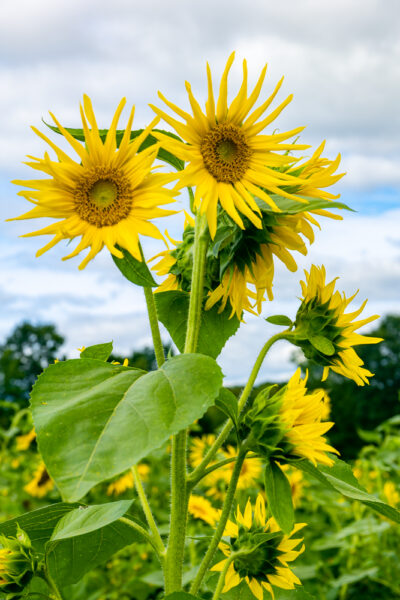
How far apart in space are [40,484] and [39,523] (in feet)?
9.63

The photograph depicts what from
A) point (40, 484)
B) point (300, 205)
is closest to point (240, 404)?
point (300, 205)

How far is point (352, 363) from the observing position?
1180mm

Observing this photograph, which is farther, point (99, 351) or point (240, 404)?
point (99, 351)

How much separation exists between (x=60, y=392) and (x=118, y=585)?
2307mm

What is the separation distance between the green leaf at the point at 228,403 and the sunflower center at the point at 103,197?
296mm

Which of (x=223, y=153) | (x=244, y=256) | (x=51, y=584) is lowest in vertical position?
(x=51, y=584)

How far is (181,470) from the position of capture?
41.6 inches

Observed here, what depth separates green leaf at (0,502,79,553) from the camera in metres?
1.13

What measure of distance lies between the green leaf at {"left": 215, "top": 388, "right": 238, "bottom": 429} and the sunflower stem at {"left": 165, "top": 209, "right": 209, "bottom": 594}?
0.26 ft

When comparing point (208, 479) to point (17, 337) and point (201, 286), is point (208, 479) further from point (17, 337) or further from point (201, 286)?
point (17, 337)

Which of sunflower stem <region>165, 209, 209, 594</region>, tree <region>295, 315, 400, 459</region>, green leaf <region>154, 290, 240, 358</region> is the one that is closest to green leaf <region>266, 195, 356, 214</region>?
sunflower stem <region>165, 209, 209, 594</region>

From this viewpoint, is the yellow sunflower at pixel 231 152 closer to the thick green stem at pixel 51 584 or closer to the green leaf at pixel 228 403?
the green leaf at pixel 228 403

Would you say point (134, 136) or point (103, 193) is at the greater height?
point (134, 136)

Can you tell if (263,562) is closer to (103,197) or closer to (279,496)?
(279,496)
